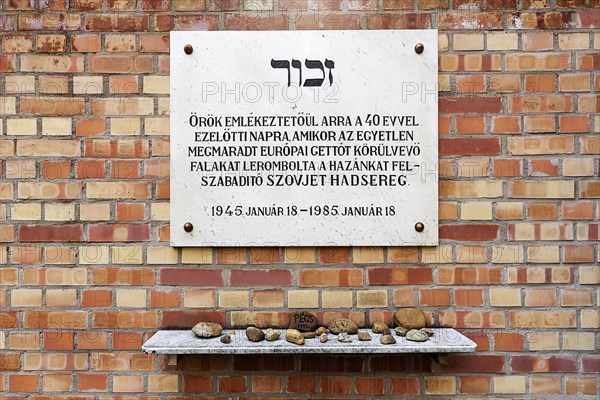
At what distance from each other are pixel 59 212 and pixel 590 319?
81.9 inches

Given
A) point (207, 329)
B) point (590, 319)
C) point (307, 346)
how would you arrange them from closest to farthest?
point (307, 346), point (207, 329), point (590, 319)

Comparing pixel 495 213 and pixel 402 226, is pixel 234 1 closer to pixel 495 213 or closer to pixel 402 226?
pixel 402 226

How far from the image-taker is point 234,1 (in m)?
1.93

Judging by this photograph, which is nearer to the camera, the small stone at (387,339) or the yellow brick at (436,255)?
the small stone at (387,339)

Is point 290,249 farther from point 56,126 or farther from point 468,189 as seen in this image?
point 56,126

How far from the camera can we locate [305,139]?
1902mm

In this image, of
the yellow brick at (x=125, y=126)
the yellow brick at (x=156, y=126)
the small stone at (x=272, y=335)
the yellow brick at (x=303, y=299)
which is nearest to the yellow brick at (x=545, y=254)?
the yellow brick at (x=303, y=299)

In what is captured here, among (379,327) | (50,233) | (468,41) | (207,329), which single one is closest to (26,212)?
(50,233)

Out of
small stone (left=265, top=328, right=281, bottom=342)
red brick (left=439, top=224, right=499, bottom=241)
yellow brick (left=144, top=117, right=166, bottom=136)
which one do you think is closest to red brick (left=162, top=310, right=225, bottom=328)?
small stone (left=265, top=328, right=281, bottom=342)

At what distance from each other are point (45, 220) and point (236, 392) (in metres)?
0.99

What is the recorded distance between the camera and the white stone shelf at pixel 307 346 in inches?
65.9

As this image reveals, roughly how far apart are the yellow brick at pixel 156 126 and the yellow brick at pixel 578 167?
1.54m

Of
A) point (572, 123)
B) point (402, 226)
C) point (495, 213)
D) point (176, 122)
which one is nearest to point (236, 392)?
point (402, 226)

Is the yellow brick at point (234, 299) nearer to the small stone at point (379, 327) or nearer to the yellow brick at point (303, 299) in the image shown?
the yellow brick at point (303, 299)
